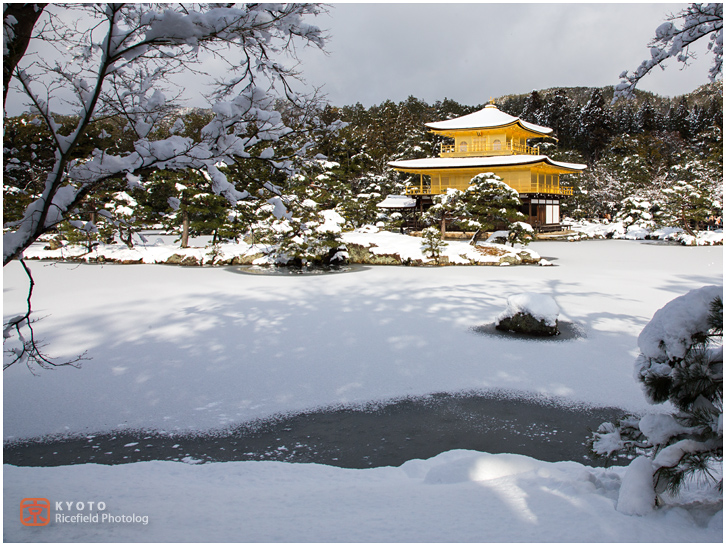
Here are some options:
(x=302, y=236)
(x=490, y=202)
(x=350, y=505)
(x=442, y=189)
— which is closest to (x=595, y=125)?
(x=442, y=189)

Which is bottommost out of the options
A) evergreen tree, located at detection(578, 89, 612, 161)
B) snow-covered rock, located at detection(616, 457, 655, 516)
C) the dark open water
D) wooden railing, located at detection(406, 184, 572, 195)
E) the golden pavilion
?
the dark open water

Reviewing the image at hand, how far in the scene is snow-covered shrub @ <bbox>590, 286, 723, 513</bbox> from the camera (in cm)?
196

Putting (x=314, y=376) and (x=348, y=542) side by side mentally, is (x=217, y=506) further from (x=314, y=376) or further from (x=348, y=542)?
(x=314, y=376)

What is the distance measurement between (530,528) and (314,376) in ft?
9.85

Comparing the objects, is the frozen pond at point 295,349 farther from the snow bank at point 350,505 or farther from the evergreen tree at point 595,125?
the evergreen tree at point 595,125

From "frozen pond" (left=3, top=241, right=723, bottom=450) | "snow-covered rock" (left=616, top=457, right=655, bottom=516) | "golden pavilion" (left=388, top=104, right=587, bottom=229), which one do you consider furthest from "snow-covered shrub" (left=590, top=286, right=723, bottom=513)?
"golden pavilion" (left=388, top=104, right=587, bottom=229)

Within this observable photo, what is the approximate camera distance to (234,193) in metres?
2.54

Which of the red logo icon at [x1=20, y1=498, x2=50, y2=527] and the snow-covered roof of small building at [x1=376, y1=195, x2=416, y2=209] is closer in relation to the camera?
the red logo icon at [x1=20, y1=498, x2=50, y2=527]

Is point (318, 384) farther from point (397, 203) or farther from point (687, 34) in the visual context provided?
point (397, 203)

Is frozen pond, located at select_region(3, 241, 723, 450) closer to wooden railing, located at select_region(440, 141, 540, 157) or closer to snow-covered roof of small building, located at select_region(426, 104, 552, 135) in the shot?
snow-covered roof of small building, located at select_region(426, 104, 552, 135)

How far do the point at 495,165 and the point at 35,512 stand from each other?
21.3 meters

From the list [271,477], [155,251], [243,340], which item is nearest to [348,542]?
[271,477]

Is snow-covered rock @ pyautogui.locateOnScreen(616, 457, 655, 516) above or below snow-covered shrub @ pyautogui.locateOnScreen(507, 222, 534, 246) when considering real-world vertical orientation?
below

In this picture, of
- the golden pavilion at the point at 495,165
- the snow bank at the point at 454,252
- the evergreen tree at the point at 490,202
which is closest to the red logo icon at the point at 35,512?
the snow bank at the point at 454,252
